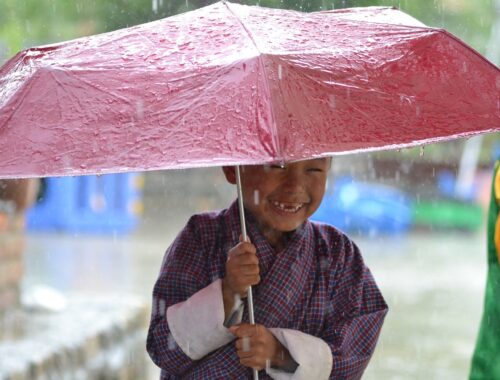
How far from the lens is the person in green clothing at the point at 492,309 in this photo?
3.48 meters

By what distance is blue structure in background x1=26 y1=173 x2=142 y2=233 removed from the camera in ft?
55.1

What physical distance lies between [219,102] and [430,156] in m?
19.3

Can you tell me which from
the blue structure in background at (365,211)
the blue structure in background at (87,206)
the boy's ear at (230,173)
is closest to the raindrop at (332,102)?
the boy's ear at (230,173)

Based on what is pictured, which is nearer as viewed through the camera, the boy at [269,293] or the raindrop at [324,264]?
the boy at [269,293]

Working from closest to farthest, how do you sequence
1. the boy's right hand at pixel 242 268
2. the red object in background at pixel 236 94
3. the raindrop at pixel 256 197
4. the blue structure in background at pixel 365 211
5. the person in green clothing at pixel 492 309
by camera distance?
the red object in background at pixel 236 94
the boy's right hand at pixel 242 268
the raindrop at pixel 256 197
the person in green clothing at pixel 492 309
the blue structure in background at pixel 365 211

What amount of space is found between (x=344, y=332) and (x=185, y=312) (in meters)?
0.47

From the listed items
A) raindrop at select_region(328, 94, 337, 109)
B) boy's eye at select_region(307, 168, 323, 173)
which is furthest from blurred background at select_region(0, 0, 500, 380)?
raindrop at select_region(328, 94, 337, 109)

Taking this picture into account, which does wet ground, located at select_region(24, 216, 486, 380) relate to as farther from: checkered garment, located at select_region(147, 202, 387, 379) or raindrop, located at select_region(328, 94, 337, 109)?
raindrop, located at select_region(328, 94, 337, 109)

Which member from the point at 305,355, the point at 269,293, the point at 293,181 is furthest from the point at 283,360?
the point at 293,181

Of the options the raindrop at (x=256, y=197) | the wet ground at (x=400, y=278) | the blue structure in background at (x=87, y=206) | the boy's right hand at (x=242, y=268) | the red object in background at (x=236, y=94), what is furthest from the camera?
the blue structure in background at (x=87, y=206)

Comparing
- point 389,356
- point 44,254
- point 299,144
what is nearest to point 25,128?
point 299,144

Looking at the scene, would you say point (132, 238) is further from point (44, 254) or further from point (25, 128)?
point (25, 128)

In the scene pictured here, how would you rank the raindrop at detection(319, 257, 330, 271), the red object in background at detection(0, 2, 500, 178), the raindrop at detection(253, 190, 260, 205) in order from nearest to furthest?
the red object in background at detection(0, 2, 500, 178), the raindrop at detection(253, 190, 260, 205), the raindrop at detection(319, 257, 330, 271)

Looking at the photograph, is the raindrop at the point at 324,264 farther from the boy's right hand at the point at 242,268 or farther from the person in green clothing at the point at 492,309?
the person in green clothing at the point at 492,309
